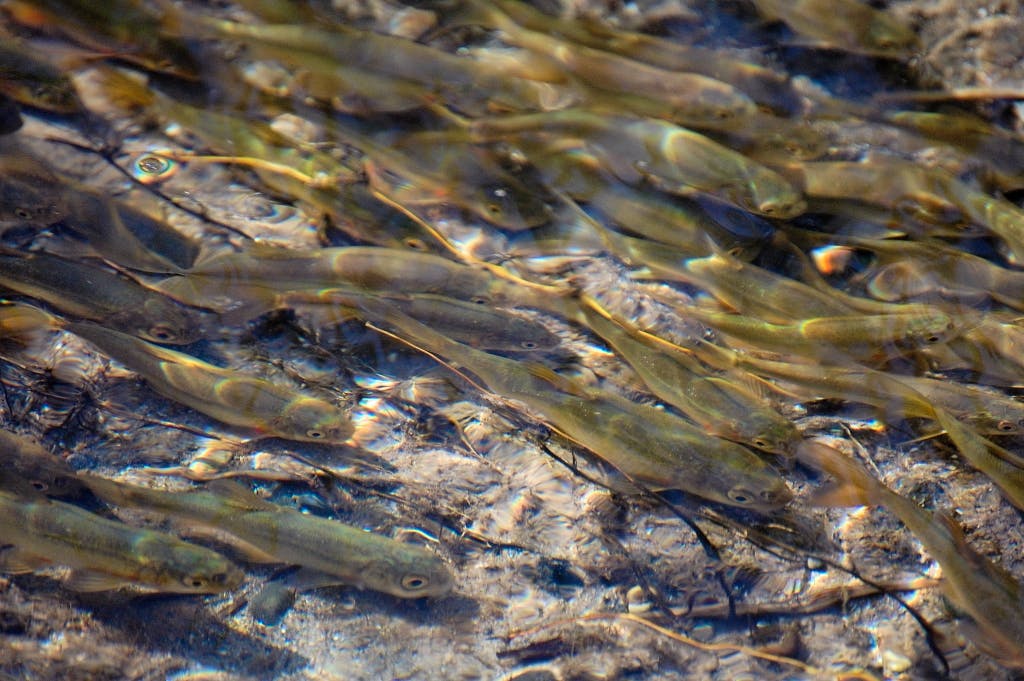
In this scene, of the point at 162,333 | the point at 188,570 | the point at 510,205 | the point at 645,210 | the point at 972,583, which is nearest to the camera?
the point at 972,583

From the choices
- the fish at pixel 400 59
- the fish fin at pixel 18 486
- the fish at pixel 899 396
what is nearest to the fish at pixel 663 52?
the fish at pixel 400 59

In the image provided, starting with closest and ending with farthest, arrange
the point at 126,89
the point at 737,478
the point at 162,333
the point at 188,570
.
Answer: the point at 737,478, the point at 188,570, the point at 162,333, the point at 126,89

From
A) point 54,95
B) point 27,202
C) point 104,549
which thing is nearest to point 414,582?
point 104,549

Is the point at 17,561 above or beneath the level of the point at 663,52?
beneath

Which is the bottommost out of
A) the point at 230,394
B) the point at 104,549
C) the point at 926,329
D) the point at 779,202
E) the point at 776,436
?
the point at 104,549

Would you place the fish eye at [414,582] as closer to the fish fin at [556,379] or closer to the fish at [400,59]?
the fish fin at [556,379]

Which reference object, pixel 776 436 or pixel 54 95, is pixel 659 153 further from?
pixel 54 95
